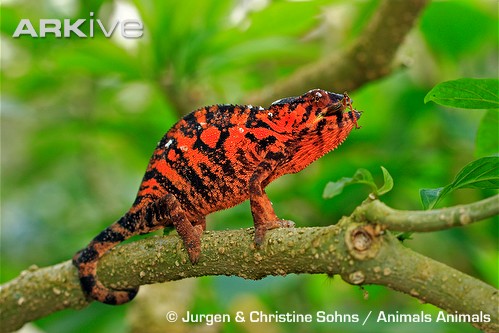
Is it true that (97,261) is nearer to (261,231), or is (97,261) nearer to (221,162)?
(221,162)

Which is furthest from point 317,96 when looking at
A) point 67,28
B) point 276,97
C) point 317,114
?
point 67,28

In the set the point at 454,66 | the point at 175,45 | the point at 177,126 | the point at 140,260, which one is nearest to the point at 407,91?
the point at 454,66

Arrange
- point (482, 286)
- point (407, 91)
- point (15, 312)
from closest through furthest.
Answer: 1. point (482, 286)
2. point (15, 312)
3. point (407, 91)

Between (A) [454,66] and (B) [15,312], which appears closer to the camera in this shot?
(B) [15,312]

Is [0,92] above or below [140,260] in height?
above

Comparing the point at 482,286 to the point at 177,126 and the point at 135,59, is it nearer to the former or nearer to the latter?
the point at 177,126

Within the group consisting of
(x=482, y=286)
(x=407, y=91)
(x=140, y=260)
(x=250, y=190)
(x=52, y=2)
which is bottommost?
(x=482, y=286)

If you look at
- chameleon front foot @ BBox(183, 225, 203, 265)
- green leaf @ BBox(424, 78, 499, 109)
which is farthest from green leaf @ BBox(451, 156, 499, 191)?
chameleon front foot @ BBox(183, 225, 203, 265)
